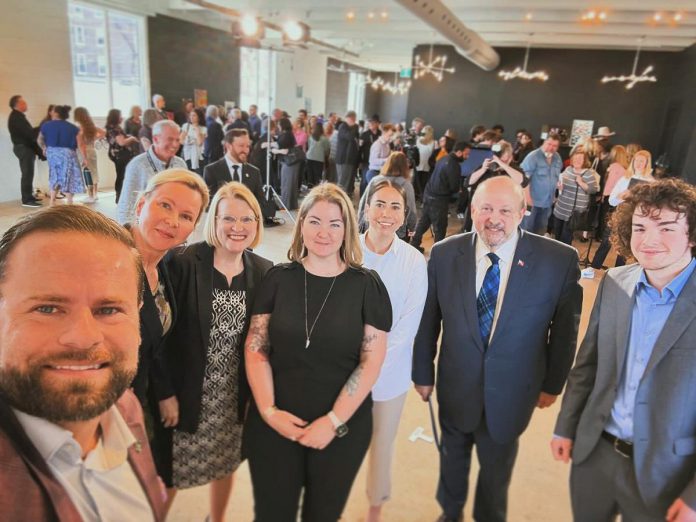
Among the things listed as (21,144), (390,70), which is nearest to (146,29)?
(21,144)

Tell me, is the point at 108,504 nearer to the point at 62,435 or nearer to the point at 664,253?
the point at 62,435

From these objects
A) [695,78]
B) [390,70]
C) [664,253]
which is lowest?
[664,253]

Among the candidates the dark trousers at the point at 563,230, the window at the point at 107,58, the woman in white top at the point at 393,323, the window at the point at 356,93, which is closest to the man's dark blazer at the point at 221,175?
the woman in white top at the point at 393,323

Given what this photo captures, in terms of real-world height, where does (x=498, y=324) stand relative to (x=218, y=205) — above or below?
below

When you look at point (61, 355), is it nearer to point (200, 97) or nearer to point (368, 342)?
point (368, 342)

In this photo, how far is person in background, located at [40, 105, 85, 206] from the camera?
6.93 m

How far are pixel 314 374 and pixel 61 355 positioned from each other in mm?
956

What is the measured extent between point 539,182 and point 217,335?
5.36 m

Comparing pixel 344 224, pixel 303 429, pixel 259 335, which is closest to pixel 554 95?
pixel 344 224

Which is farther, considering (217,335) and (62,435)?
(217,335)

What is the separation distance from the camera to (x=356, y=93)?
83.3 feet

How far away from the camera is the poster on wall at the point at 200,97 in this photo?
11.9 meters

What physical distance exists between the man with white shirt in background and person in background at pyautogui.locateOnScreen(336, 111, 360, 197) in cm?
782

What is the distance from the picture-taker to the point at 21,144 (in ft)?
23.7
